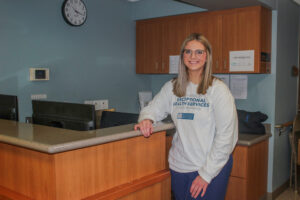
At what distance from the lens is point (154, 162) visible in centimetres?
188

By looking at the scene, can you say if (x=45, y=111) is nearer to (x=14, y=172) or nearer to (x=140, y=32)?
(x=14, y=172)

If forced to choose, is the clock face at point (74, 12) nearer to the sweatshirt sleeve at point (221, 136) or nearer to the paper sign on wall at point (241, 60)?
the paper sign on wall at point (241, 60)

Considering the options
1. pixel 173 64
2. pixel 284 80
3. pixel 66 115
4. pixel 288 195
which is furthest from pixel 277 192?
pixel 66 115

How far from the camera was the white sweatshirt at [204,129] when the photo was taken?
1.71 m

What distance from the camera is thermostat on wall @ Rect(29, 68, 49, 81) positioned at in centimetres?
300

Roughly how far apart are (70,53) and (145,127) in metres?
1.94

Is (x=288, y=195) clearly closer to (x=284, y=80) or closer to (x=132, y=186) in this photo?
(x=284, y=80)

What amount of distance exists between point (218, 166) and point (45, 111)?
115cm

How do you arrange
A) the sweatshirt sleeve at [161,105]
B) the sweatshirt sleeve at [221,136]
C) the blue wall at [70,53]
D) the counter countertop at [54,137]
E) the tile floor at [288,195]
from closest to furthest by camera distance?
the counter countertop at [54,137], the sweatshirt sleeve at [221,136], the sweatshirt sleeve at [161,105], the blue wall at [70,53], the tile floor at [288,195]

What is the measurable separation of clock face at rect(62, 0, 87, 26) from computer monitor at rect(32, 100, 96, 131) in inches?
55.0

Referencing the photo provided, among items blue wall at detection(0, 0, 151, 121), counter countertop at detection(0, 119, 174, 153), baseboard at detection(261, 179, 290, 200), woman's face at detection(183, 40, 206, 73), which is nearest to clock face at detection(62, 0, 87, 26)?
blue wall at detection(0, 0, 151, 121)

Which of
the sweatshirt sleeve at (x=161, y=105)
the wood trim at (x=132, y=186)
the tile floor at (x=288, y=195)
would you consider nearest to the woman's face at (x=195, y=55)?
the sweatshirt sleeve at (x=161, y=105)

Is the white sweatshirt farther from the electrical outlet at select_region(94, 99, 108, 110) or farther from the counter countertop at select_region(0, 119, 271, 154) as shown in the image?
the electrical outlet at select_region(94, 99, 108, 110)

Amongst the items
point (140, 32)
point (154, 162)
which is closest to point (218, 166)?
point (154, 162)
